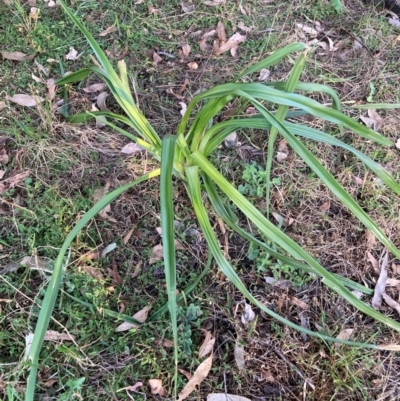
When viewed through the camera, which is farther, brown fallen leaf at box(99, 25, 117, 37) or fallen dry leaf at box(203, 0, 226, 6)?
fallen dry leaf at box(203, 0, 226, 6)

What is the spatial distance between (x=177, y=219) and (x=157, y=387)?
59 cm

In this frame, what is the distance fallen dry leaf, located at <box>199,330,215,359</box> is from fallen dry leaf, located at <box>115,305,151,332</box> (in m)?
0.21

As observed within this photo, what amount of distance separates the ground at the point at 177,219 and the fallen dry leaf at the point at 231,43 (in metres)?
0.04

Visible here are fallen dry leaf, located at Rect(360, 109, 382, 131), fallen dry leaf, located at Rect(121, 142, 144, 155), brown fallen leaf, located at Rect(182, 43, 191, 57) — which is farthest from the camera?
brown fallen leaf, located at Rect(182, 43, 191, 57)

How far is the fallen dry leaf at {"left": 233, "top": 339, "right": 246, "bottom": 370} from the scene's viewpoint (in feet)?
4.50

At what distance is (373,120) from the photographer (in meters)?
1.98

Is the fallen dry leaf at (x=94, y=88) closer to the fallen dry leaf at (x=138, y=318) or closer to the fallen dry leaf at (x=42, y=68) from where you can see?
the fallen dry leaf at (x=42, y=68)

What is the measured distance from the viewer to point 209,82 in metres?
2.01

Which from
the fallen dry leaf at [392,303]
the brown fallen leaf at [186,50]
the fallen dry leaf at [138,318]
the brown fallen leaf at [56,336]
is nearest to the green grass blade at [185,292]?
the fallen dry leaf at [138,318]

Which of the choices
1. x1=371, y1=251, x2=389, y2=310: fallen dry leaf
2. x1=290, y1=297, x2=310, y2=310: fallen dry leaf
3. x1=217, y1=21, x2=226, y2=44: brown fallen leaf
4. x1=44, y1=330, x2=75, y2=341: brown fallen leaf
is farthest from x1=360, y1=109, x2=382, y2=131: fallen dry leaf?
x1=44, y1=330, x2=75, y2=341: brown fallen leaf

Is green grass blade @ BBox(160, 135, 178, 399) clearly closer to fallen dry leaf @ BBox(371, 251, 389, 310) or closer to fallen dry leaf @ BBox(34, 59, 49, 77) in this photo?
fallen dry leaf @ BBox(371, 251, 389, 310)

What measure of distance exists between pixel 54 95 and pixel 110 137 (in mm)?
332

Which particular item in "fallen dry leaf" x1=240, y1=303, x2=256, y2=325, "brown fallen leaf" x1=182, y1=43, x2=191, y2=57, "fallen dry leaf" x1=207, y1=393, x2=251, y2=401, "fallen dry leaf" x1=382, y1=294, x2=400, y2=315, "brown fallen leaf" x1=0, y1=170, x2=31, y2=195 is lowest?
"brown fallen leaf" x1=0, y1=170, x2=31, y2=195

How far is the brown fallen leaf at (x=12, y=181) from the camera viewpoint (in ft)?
5.42
